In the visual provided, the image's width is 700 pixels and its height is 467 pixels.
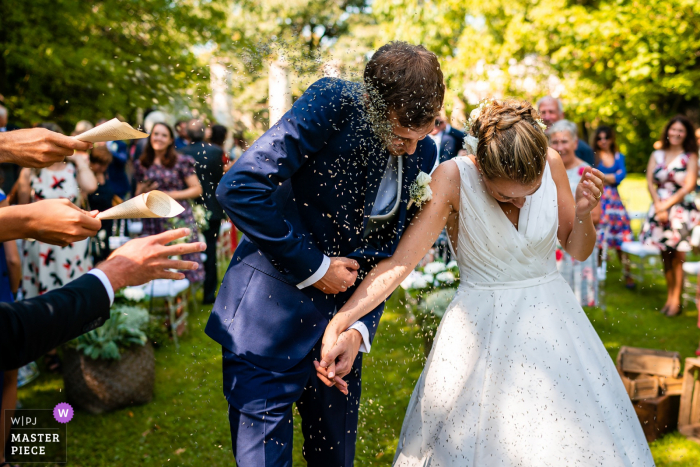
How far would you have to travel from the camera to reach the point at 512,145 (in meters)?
2.19

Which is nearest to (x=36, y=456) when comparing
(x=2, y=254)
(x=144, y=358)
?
(x=144, y=358)

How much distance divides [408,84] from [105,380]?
3.71 m

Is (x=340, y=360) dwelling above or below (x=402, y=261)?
below

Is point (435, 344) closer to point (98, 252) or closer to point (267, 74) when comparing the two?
point (267, 74)

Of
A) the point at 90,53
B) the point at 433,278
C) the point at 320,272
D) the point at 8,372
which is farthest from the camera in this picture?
the point at 90,53

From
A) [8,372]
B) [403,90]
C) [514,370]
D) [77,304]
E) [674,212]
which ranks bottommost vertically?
[8,372]

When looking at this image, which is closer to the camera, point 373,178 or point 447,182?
point 373,178

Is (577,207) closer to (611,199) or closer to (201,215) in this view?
(201,215)

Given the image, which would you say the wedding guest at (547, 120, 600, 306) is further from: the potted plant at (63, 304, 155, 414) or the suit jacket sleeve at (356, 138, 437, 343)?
the potted plant at (63, 304, 155, 414)

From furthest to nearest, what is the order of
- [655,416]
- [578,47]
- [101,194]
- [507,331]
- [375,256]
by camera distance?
[578,47]
[101,194]
[655,416]
[507,331]
[375,256]

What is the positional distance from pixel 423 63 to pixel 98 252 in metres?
5.89

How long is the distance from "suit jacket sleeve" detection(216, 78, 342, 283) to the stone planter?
3050 millimetres

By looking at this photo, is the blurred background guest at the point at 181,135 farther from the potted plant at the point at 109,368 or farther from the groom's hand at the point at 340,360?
the groom's hand at the point at 340,360

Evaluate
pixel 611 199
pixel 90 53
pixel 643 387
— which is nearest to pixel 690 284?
pixel 611 199
